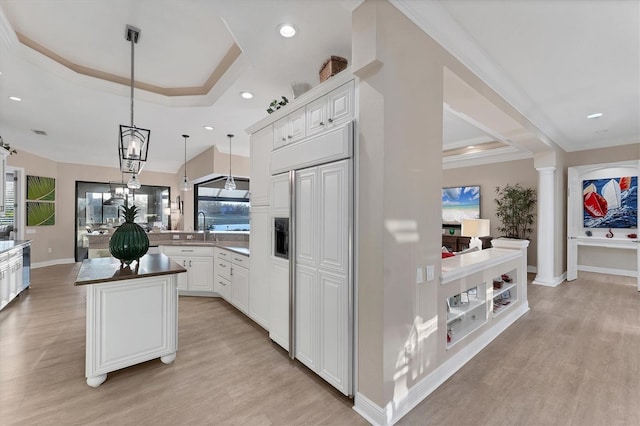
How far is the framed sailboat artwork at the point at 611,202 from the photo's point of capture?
5.89m

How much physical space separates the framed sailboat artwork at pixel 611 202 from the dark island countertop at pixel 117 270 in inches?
325

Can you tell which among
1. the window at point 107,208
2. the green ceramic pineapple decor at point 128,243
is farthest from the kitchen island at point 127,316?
the window at point 107,208

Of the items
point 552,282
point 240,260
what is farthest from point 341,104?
point 552,282

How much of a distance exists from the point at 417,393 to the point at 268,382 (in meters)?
1.16

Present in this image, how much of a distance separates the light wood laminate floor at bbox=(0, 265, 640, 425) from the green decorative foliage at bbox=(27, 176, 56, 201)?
4.68m

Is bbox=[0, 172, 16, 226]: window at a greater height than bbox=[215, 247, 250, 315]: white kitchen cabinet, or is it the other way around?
bbox=[0, 172, 16, 226]: window

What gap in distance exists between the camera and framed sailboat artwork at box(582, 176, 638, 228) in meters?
5.89

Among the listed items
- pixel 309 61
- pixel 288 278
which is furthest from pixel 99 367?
pixel 309 61

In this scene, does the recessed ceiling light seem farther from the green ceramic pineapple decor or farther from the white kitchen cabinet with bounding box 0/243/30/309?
the white kitchen cabinet with bounding box 0/243/30/309

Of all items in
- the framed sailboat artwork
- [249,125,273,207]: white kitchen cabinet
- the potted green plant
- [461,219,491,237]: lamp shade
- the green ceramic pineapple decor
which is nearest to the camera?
the green ceramic pineapple decor

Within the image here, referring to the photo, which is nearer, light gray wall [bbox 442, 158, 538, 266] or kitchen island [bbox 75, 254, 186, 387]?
kitchen island [bbox 75, 254, 186, 387]

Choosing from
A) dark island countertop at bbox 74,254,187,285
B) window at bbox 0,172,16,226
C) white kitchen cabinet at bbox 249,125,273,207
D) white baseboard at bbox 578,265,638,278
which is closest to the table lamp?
white kitchen cabinet at bbox 249,125,273,207

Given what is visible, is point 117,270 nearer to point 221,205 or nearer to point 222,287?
point 222,287

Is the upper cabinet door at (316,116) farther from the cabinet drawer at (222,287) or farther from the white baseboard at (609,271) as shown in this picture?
the white baseboard at (609,271)
